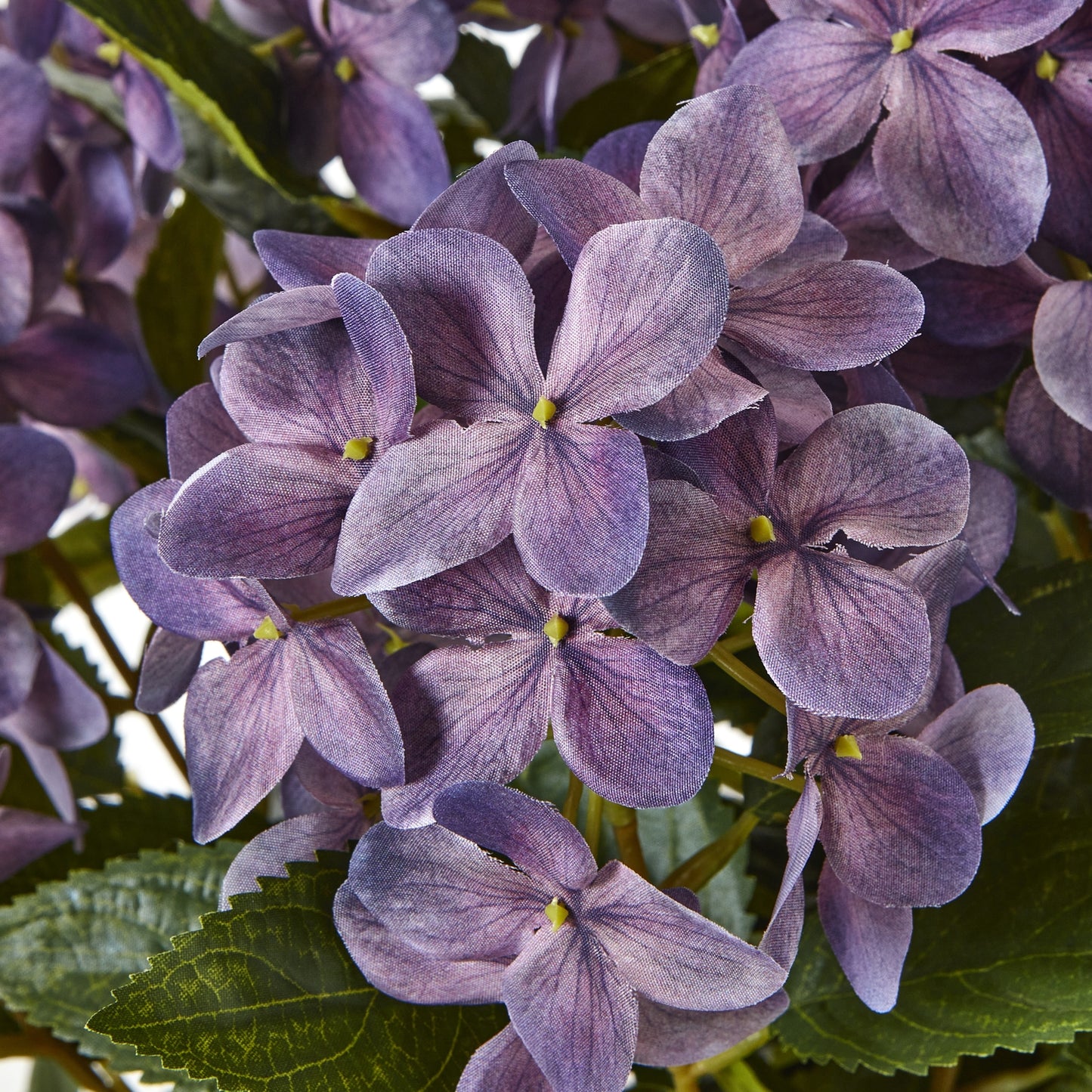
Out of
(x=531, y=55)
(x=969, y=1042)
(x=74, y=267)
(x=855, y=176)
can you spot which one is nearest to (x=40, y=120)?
(x=74, y=267)

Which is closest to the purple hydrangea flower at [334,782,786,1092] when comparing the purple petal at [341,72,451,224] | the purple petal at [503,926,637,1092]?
the purple petal at [503,926,637,1092]

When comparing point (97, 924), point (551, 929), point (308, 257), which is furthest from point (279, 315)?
point (97, 924)

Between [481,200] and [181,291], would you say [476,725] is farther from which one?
[181,291]

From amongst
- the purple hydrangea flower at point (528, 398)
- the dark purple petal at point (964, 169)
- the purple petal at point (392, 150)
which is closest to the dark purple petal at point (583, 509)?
the purple hydrangea flower at point (528, 398)

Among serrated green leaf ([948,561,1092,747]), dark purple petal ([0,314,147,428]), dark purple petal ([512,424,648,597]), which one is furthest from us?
dark purple petal ([0,314,147,428])

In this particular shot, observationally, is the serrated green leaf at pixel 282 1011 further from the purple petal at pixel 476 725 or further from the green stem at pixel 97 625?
the green stem at pixel 97 625

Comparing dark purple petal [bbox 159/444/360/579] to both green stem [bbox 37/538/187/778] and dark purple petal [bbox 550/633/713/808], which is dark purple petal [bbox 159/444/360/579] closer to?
dark purple petal [bbox 550/633/713/808]

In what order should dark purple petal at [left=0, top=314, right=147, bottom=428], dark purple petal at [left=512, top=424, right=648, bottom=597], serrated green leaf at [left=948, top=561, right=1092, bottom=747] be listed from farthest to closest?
dark purple petal at [left=0, top=314, right=147, bottom=428] < serrated green leaf at [left=948, top=561, right=1092, bottom=747] < dark purple petal at [left=512, top=424, right=648, bottom=597]

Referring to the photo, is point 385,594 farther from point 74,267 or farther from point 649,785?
point 74,267
